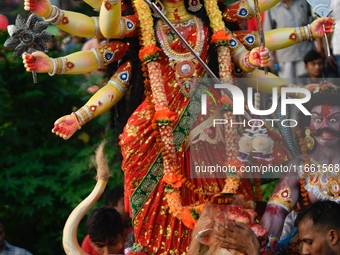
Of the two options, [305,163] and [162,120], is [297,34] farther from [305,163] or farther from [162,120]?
Result: [162,120]

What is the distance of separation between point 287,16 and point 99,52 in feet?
7.61

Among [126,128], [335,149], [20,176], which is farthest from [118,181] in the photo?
[335,149]

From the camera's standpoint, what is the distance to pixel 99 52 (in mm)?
7219

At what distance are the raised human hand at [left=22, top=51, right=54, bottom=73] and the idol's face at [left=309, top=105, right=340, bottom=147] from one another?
1.68 metres

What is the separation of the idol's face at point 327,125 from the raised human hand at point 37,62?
66.1 inches

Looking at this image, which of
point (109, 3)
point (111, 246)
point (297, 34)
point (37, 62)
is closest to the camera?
point (109, 3)

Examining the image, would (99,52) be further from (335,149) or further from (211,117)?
(335,149)

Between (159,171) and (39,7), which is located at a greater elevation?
(39,7)

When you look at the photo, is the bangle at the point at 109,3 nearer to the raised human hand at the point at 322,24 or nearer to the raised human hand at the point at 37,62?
the raised human hand at the point at 37,62

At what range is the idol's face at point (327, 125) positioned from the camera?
7.01 metres

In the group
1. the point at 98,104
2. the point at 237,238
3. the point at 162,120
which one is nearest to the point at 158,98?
the point at 162,120

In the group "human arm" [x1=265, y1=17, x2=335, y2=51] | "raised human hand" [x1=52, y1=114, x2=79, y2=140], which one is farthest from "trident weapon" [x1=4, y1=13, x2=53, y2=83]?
"human arm" [x1=265, y1=17, x2=335, y2=51]

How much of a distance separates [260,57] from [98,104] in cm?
107

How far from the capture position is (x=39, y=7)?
6918mm
